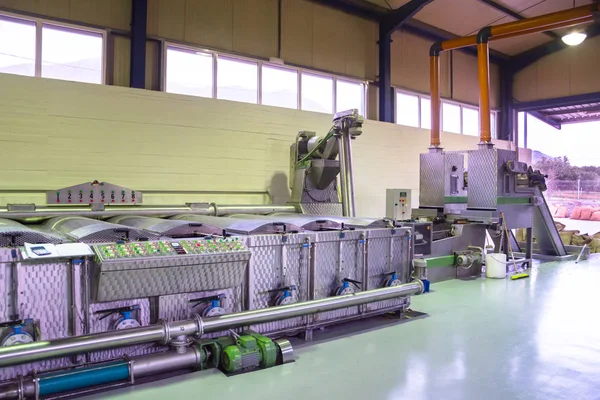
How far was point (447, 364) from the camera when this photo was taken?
11.4 feet

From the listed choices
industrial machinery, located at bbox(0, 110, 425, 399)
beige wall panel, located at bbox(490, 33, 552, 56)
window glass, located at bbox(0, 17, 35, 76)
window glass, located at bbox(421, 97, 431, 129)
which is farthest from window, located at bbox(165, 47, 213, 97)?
beige wall panel, located at bbox(490, 33, 552, 56)

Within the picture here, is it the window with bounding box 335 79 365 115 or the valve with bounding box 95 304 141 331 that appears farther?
the window with bounding box 335 79 365 115

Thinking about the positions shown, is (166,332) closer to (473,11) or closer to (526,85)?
(473,11)

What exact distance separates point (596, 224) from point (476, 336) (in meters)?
11.4

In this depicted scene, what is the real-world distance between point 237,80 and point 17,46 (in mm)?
3374

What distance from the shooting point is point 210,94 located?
7.71 metres

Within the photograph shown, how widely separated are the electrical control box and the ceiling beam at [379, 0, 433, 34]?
4.46 m

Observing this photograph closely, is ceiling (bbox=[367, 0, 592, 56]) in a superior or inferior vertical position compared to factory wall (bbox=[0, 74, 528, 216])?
superior

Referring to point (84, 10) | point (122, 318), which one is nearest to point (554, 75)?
point (84, 10)

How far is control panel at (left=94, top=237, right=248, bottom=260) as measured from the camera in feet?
9.91

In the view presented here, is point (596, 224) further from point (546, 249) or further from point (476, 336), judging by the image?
point (476, 336)

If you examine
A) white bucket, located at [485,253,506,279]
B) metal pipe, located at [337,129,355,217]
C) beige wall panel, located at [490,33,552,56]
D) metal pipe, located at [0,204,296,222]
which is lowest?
white bucket, located at [485,253,506,279]

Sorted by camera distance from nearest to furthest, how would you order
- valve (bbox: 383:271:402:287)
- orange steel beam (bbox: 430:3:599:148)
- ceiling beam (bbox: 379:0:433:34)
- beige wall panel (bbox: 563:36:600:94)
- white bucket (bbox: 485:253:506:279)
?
1. valve (bbox: 383:271:402:287)
2. white bucket (bbox: 485:253:506:279)
3. orange steel beam (bbox: 430:3:599:148)
4. ceiling beam (bbox: 379:0:433:34)
5. beige wall panel (bbox: 563:36:600:94)

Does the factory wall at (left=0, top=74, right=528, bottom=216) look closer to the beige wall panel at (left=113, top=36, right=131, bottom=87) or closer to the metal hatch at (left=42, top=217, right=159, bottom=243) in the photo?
the beige wall panel at (left=113, top=36, right=131, bottom=87)
